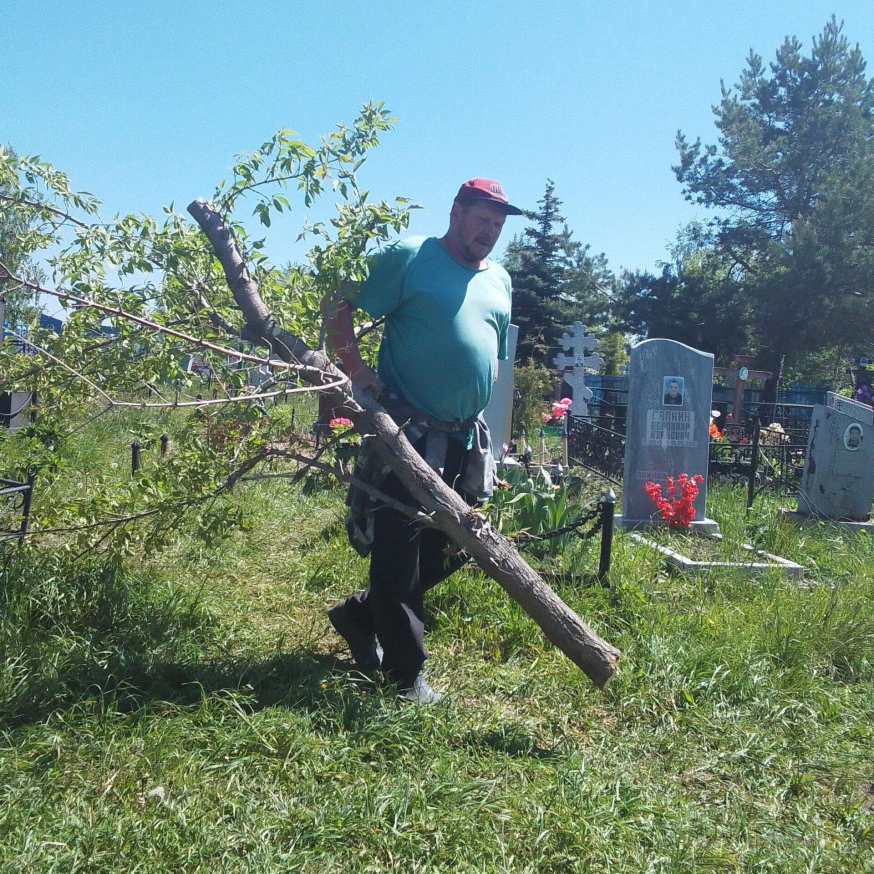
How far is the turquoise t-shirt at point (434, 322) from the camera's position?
285cm

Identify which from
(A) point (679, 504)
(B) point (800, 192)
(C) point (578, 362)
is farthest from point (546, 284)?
(A) point (679, 504)

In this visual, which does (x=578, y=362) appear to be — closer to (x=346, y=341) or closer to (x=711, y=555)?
(x=711, y=555)

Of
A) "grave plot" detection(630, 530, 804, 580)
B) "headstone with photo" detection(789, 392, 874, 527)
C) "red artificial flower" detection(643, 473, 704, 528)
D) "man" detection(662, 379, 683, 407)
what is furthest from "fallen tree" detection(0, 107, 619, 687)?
"headstone with photo" detection(789, 392, 874, 527)

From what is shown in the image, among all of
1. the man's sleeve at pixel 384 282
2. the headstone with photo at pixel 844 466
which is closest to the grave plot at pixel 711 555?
the headstone with photo at pixel 844 466

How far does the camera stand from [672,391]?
21.8ft

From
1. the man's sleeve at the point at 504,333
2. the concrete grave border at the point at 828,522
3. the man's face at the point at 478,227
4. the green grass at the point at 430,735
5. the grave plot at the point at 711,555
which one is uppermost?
the man's face at the point at 478,227

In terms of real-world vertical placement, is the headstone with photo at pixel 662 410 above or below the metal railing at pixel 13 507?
above

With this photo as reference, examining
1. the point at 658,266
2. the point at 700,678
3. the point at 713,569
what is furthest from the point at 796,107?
the point at 700,678

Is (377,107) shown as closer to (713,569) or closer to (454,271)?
(454,271)

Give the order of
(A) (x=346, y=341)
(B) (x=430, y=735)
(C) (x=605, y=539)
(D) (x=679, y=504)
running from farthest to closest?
1. (D) (x=679, y=504)
2. (C) (x=605, y=539)
3. (A) (x=346, y=341)
4. (B) (x=430, y=735)

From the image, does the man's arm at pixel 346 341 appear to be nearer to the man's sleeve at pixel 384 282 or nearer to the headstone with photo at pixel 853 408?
the man's sleeve at pixel 384 282

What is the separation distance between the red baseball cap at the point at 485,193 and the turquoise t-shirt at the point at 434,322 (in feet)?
0.68

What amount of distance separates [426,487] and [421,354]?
495 millimetres

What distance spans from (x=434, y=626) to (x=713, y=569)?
1973mm
